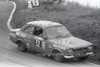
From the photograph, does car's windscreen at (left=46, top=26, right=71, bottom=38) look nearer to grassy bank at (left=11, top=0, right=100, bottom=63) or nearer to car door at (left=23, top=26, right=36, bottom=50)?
car door at (left=23, top=26, right=36, bottom=50)

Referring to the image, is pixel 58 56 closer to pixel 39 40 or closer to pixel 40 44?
pixel 40 44

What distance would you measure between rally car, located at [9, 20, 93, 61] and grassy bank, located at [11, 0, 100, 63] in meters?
1.63

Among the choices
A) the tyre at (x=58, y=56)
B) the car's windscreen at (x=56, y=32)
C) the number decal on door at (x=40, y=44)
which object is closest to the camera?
the tyre at (x=58, y=56)

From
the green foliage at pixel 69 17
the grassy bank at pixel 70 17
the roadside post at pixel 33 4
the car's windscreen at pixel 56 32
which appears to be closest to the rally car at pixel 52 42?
the car's windscreen at pixel 56 32

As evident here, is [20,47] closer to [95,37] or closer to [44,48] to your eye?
[44,48]

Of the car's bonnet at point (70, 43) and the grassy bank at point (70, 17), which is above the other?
the car's bonnet at point (70, 43)

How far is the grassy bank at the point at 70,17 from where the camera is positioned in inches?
736

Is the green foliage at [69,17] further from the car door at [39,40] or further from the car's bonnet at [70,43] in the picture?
the car door at [39,40]

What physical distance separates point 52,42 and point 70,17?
712cm

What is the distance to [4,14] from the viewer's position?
1107 inches

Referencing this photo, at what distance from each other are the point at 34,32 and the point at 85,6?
32.9 ft

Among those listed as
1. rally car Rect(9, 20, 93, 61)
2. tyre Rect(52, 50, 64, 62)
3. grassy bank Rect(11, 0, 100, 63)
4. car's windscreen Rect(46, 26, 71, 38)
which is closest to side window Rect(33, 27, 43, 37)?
rally car Rect(9, 20, 93, 61)

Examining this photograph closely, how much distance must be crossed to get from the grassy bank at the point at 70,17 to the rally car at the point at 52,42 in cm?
163

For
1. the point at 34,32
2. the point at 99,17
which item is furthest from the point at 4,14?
the point at 34,32
